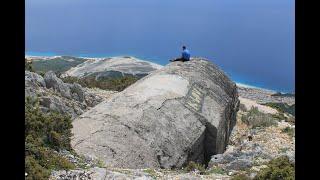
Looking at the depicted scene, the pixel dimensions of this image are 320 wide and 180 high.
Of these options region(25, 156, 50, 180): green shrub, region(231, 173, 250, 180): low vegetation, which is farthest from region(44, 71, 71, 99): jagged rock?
region(25, 156, 50, 180): green shrub

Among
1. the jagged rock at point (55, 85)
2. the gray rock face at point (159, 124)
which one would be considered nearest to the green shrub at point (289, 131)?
the gray rock face at point (159, 124)

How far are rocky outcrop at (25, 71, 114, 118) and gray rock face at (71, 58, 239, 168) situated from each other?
1764 millimetres

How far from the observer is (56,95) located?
643 inches

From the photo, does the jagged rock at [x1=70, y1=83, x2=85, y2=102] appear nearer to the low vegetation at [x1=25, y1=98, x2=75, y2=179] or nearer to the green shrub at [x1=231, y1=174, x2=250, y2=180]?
the low vegetation at [x1=25, y1=98, x2=75, y2=179]

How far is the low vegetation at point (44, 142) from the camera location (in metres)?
7.99

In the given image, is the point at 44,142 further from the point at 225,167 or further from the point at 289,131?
the point at 289,131

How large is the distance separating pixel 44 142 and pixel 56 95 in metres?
6.72

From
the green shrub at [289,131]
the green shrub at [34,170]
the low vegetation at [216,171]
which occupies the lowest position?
the low vegetation at [216,171]

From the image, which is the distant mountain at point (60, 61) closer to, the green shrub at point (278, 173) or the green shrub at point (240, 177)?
the green shrub at point (240, 177)

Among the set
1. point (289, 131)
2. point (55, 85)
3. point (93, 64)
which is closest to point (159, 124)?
point (55, 85)

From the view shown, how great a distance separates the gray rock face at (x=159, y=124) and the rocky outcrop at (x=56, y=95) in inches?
69.4

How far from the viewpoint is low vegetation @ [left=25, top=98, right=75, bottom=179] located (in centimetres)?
799
